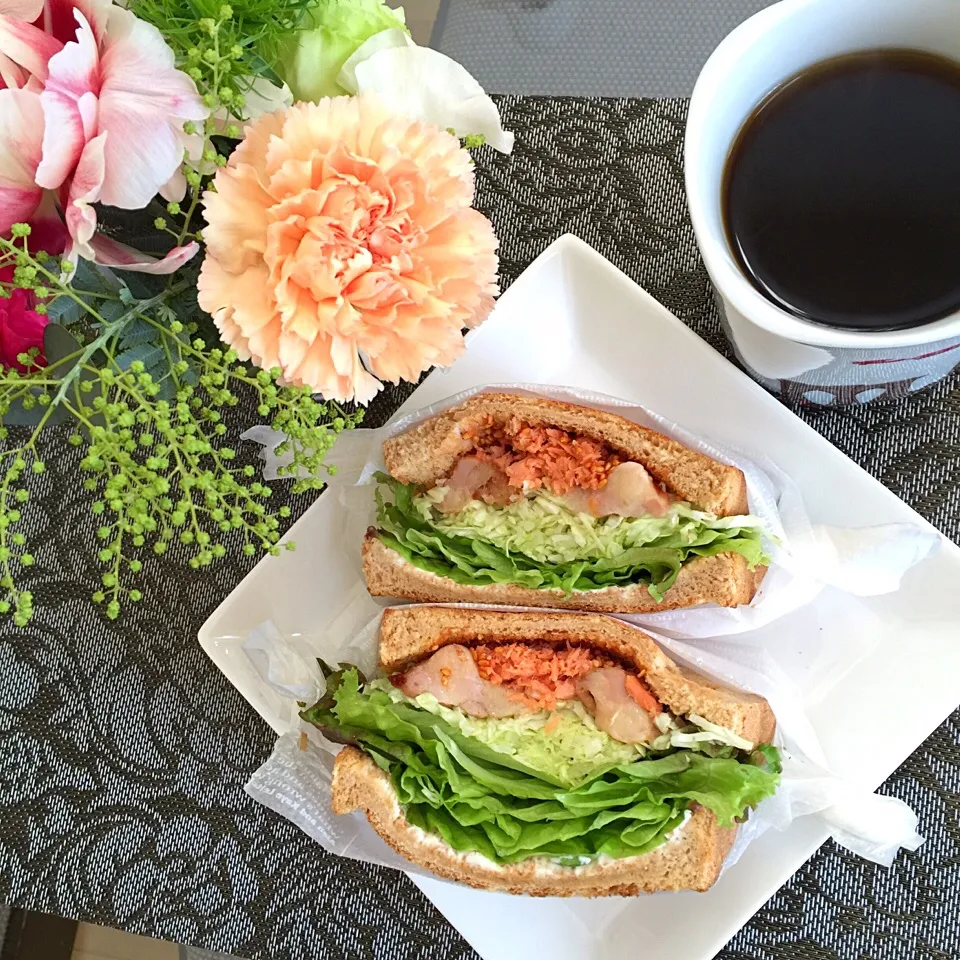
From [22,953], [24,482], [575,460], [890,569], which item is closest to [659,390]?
[575,460]

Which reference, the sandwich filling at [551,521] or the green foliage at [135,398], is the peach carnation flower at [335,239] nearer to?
the green foliage at [135,398]

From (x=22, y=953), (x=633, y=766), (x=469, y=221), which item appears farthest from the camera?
(x=22, y=953)

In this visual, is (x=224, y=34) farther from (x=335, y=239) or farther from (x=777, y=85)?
(x=777, y=85)

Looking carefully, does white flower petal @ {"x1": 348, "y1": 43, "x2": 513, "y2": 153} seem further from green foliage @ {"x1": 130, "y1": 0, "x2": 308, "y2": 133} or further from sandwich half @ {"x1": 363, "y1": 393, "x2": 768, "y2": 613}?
sandwich half @ {"x1": 363, "y1": 393, "x2": 768, "y2": 613}

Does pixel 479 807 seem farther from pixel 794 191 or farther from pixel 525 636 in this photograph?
pixel 794 191

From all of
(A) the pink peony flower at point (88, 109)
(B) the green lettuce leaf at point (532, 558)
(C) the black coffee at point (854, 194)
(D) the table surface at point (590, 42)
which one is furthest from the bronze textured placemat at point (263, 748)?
(A) the pink peony flower at point (88, 109)

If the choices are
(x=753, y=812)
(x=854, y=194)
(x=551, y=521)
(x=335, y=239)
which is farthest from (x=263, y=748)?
(x=854, y=194)
